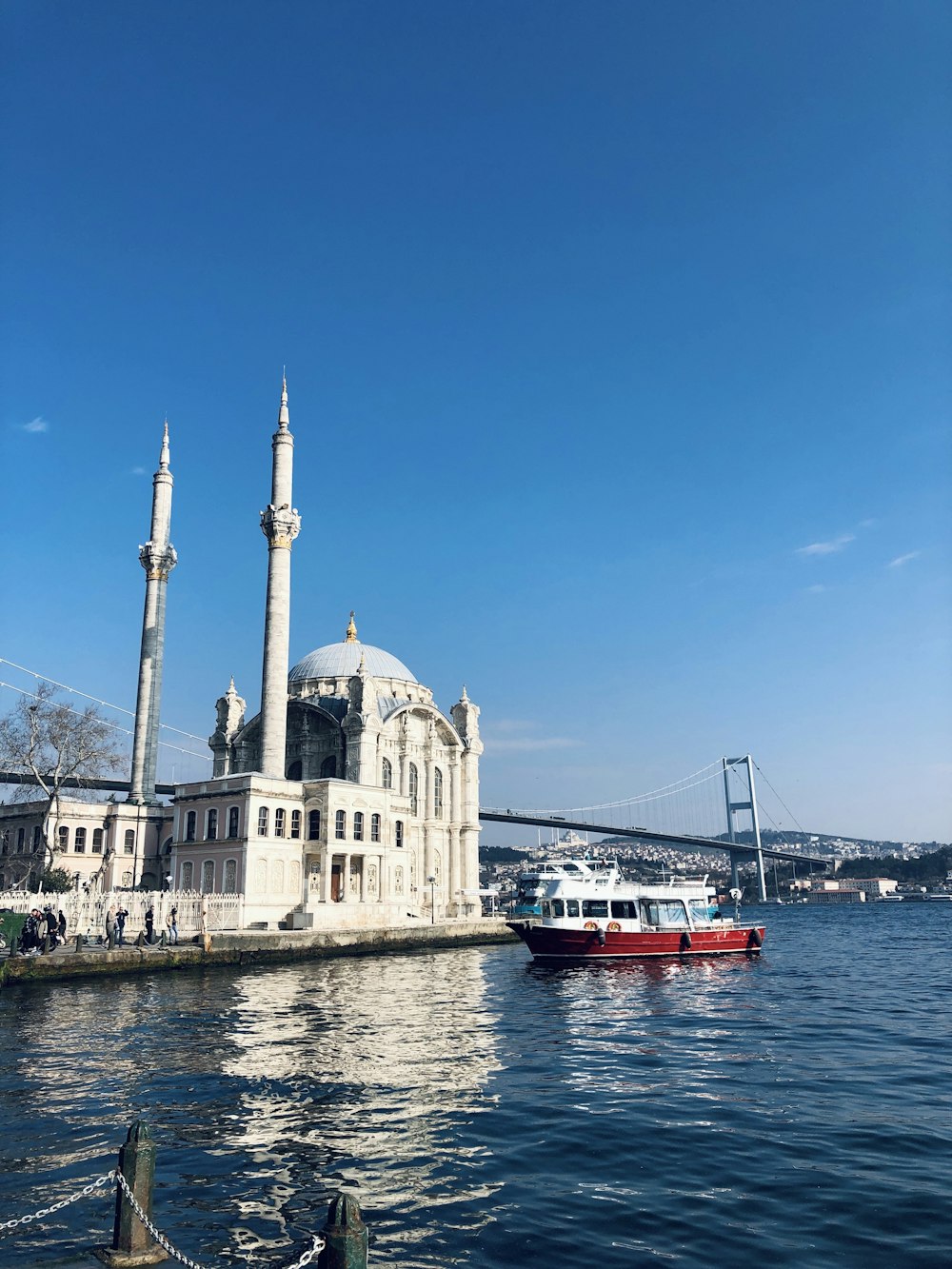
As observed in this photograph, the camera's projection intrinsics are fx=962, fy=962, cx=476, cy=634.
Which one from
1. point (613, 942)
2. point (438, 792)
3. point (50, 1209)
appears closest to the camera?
point (50, 1209)

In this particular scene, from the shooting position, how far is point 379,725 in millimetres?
52281

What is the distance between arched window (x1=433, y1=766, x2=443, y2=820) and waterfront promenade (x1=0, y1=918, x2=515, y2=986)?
11.8m

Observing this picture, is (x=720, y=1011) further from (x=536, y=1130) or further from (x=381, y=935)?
(x=381, y=935)

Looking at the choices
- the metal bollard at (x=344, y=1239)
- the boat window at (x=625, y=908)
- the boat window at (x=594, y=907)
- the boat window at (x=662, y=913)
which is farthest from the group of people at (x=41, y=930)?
the metal bollard at (x=344, y=1239)

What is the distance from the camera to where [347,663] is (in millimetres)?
60156

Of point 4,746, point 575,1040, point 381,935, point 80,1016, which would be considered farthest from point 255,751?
point 575,1040

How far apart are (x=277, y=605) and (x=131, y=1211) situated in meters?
39.9

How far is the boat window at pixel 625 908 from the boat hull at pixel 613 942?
1.24 m

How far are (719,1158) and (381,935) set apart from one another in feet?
99.8

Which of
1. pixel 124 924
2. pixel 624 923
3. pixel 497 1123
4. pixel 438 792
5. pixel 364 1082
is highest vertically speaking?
pixel 438 792

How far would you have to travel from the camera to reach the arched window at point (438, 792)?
57000mm

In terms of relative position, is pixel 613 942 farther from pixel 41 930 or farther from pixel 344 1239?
pixel 344 1239

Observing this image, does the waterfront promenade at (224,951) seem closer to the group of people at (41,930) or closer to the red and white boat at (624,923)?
the group of people at (41,930)

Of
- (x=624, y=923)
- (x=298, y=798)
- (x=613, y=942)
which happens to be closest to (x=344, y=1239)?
(x=613, y=942)
